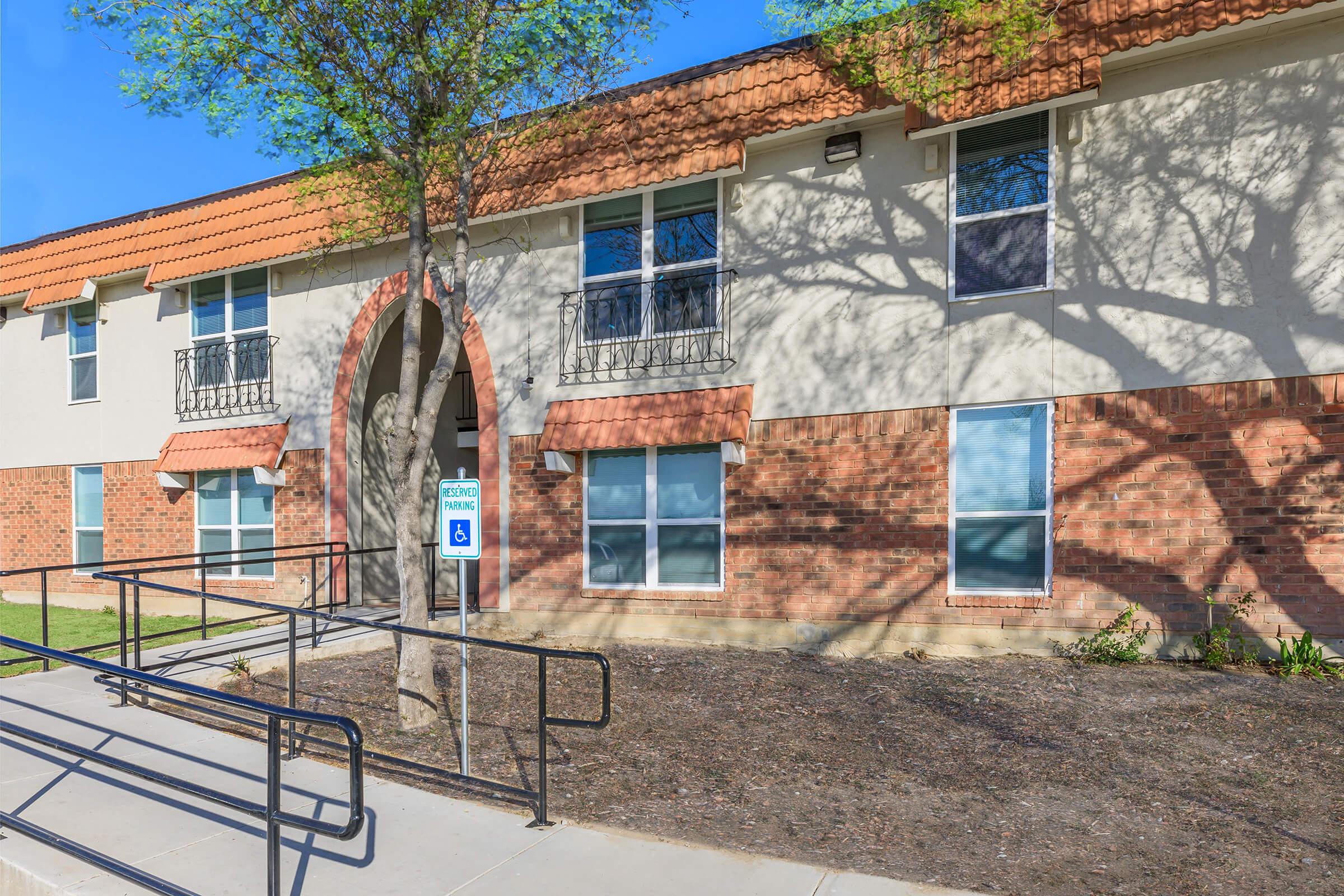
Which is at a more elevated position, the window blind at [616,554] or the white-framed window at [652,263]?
the white-framed window at [652,263]

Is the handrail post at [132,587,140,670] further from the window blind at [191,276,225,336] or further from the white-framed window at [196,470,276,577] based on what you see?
the window blind at [191,276,225,336]

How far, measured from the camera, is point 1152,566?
26.0 feet

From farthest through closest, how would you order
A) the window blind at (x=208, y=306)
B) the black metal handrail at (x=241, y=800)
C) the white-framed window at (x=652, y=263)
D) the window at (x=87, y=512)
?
the window at (x=87, y=512)
the window blind at (x=208, y=306)
the white-framed window at (x=652, y=263)
the black metal handrail at (x=241, y=800)

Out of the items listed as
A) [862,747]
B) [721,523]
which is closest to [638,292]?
[721,523]

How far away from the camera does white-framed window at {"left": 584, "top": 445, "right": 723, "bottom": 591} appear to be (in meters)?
10.0

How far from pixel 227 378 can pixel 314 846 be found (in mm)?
10850

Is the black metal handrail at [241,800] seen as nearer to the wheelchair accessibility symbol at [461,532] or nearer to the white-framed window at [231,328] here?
the wheelchair accessibility symbol at [461,532]

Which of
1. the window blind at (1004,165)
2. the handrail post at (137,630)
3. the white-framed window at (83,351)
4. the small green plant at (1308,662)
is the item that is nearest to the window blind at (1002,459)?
the window blind at (1004,165)

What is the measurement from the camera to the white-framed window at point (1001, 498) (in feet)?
27.7

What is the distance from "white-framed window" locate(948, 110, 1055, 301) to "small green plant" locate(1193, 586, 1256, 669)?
320 centimetres

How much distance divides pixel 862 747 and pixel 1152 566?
11.4 feet

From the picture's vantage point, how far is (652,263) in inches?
409

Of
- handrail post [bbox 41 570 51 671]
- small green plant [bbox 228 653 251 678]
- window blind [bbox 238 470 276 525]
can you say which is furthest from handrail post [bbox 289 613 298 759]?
window blind [bbox 238 470 276 525]

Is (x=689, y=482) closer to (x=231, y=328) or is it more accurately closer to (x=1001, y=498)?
(x=1001, y=498)
